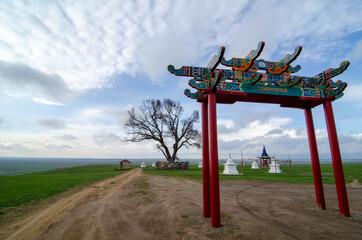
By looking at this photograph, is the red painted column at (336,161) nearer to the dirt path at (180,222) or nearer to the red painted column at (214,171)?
the dirt path at (180,222)

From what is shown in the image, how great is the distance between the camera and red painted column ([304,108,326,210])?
582 centimetres

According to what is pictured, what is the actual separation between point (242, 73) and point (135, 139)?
2743 centimetres

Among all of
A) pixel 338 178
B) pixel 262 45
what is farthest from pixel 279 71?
pixel 338 178

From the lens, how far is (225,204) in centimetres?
664

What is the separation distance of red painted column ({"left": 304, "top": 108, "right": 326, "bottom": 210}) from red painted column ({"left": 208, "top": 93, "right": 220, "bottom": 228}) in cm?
389

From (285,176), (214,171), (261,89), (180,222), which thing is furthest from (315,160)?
(285,176)

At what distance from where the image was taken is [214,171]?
448 cm

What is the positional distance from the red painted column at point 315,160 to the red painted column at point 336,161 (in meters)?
0.54

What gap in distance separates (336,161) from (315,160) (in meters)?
0.63

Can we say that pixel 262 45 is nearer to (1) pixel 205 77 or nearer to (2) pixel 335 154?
(1) pixel 205 77

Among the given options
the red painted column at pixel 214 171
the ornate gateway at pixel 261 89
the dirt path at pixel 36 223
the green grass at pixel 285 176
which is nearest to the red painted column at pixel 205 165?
the ornate gateway at pixel 261 89

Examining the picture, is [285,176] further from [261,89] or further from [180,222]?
[180,222]

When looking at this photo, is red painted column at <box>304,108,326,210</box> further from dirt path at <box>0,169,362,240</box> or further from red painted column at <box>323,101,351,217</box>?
red painted column at <box>323,101,351,217</box>

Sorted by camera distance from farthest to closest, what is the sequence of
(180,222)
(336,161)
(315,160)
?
(315,160) → (336,161) → (180,222)
